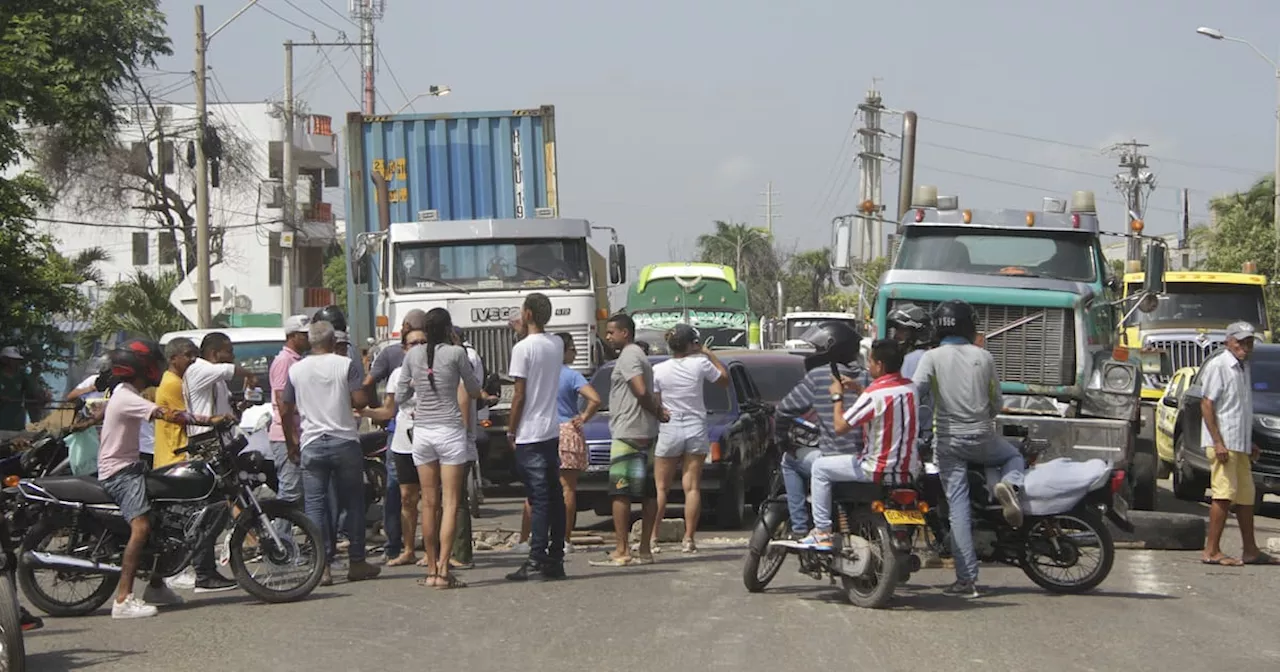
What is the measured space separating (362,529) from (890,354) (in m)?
3.94

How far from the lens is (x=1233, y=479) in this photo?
11.9m

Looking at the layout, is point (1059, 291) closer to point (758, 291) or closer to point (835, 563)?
point (835, 563)

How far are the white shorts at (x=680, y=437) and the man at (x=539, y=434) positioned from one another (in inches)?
47.9

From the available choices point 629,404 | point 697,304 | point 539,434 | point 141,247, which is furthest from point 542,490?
point 141,247

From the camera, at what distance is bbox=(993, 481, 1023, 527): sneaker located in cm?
981

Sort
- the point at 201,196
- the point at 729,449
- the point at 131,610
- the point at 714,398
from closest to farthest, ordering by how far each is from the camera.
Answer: the point at 131,610 → the point at 729,449 → the point at 714,398 → the point at 201,196

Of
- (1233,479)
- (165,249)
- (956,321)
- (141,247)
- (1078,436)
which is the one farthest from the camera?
(141,247)

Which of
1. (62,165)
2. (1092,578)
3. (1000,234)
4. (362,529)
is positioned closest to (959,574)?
(1092,578)

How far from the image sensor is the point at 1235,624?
912cm

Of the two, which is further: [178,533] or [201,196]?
[201,196]

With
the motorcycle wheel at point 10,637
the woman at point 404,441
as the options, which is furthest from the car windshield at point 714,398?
the motorcycle wheel at point 10,637

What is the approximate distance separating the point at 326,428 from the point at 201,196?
18.8 meters

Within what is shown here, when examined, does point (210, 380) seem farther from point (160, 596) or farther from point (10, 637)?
point (10, 637)

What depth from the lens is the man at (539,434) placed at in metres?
11.0
